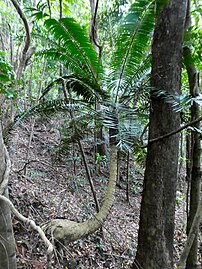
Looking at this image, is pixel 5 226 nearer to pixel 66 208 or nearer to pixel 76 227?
pixel 76 227

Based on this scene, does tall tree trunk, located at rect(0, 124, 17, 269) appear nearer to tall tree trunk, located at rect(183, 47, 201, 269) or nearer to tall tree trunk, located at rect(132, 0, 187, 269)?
tall tree trunk, located at rect(132, 0, 187, 269)

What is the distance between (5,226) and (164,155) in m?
1.54

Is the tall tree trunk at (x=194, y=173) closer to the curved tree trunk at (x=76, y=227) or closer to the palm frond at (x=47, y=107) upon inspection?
the curved tree trunk at (x=76, y=227)

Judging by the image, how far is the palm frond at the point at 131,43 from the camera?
7.24 ft

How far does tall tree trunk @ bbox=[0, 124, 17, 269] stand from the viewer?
4.82 feet

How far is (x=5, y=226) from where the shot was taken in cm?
150

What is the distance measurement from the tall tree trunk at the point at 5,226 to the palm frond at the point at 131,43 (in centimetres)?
154

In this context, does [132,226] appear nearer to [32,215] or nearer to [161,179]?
[32,215]

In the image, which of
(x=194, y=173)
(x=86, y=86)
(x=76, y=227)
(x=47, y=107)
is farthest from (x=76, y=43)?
(x=194, y=173)

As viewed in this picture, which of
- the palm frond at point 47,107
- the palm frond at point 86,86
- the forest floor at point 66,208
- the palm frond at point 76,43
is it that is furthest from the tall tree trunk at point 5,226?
the palm frond at point 76,43

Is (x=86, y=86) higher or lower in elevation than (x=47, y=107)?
higher

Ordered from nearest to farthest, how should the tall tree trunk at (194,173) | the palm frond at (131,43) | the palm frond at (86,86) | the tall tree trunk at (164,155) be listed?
the palm frond at (131,43)
the tall tree trunk at (164,155)
the palm frond at (86,86)
the tall tree trunk at (194,173)

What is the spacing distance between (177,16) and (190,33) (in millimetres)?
512

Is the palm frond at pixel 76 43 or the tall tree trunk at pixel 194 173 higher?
the palm frond at pixel 76 43
